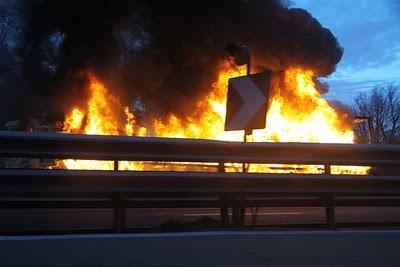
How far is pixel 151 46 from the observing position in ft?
80.5

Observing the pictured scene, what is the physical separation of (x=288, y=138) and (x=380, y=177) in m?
16.3

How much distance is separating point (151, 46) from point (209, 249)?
20.2 meters

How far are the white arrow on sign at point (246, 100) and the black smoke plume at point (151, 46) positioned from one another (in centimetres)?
1648

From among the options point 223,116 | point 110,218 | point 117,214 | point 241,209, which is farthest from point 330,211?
point 223,116

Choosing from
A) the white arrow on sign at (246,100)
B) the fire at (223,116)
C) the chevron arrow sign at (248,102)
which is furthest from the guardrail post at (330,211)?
the fire at (223,116)

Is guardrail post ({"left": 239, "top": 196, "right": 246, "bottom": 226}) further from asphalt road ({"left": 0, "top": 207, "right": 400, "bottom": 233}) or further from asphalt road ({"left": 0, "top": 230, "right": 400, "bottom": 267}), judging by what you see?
asphalt road ({"left": 0, "top": 207, "right": 400, "bottom": 233})

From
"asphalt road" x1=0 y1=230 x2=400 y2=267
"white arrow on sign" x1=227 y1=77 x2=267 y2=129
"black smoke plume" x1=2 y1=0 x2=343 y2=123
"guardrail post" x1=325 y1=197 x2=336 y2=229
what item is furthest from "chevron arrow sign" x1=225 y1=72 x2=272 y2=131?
"black smoke plume" x1=2 y1=0 x2=343 y2=123

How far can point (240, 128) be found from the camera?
721 cm

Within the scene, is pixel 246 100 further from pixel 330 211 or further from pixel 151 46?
pixel 151 46

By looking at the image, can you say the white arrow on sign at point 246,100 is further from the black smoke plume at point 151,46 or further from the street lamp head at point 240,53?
the black smoke plume at point 151,46

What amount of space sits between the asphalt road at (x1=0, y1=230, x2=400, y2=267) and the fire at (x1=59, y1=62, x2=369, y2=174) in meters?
16.5

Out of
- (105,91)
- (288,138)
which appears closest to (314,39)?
(288,138)

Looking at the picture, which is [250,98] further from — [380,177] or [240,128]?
[380,177]

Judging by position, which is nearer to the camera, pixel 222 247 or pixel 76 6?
pixel 222 247
